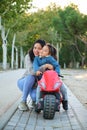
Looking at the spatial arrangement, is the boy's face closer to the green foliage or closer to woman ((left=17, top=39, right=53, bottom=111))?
woman ((left=17, top=39, right=53, bottom=111))

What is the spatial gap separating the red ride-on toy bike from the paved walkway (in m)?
0.17

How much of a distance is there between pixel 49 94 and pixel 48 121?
0.65 meters

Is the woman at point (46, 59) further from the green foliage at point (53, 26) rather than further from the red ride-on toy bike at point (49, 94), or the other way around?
the green foliage at point (53, 26)

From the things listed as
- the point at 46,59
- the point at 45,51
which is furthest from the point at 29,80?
the point at 45,51

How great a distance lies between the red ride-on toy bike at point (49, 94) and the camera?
343 inches

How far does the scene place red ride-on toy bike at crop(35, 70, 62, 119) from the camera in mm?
8711

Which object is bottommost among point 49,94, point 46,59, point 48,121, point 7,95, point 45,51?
point 7,95

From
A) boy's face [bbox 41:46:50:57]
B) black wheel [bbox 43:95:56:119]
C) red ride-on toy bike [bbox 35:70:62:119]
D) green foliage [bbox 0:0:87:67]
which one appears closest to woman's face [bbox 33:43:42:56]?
boy's face [bbox 41:46:50:57]

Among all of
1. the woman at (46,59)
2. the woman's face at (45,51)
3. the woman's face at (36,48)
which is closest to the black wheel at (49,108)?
the woman at (46,59)

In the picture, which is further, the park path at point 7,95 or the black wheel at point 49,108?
the park path at point 7,95

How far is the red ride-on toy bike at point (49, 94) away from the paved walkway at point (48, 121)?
0.57ft

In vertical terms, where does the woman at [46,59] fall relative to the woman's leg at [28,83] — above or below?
above

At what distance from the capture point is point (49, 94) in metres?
9.02

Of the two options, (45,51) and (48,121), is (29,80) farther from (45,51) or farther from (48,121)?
(48,121)
